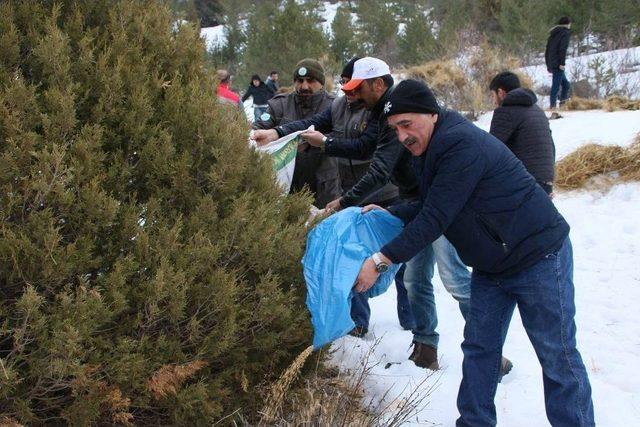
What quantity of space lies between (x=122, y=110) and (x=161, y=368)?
1051 mm

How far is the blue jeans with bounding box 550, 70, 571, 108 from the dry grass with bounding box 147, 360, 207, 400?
12292 millimetres

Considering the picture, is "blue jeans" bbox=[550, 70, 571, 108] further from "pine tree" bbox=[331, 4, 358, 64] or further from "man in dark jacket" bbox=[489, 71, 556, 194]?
"pine tree" bbox=[331, 4, 358, 64]

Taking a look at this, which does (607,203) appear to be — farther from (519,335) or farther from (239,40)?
(239,40)

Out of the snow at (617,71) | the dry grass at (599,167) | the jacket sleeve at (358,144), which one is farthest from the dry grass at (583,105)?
the jacket sleeve at (358,144)

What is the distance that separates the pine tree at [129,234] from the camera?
87.7 inches

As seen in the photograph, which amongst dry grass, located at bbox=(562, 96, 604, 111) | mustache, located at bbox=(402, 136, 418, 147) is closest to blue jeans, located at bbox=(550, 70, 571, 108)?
dry grass, located at bbox=(562, 96, 604, 111)

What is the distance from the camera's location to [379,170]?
3773 millimetres

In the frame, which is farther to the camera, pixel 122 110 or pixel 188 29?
pixel 188 29

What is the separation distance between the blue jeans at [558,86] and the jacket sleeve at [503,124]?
923 cm

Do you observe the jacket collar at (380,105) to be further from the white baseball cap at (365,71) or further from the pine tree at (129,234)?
the pine tree at (129,234)

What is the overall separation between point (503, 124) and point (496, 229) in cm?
216

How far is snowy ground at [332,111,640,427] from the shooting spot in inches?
141

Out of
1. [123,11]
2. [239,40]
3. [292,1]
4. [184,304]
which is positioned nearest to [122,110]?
[123,11]

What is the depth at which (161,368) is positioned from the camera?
244 cm
